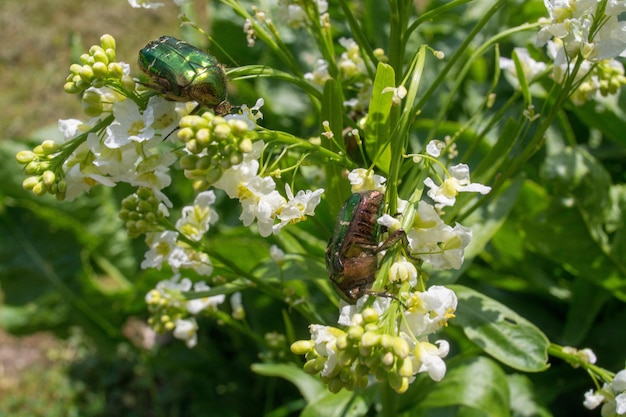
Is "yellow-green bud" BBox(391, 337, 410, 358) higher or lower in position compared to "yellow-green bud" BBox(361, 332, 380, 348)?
lower

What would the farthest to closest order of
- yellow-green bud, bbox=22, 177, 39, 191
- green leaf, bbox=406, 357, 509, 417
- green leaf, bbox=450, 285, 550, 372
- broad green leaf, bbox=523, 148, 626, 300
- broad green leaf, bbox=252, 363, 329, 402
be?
broad green leaf, bbox=523, 148, 626, 300
broad green leaf, bbox=252, 363, 329, 402
green leaf, bbox=406, 357, 509, 417
green leaf, bbox=450, 285, 550, 372
yellow-green bud, bbox=22, 177, 39, 191

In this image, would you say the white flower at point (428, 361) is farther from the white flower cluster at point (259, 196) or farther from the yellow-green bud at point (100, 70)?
the yellow-green bud at point (100, 70)

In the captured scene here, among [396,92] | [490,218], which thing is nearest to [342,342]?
[396,92]

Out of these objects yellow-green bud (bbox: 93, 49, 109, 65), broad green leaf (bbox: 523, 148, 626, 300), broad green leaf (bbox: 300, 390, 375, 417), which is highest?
yellow-green bud (bbox: 93, 49, 109, 65)

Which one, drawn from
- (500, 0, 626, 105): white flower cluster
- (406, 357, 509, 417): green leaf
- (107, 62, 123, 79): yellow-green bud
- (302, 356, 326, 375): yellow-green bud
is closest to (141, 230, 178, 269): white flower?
(107, 62, 123, 79): yellow-green bud

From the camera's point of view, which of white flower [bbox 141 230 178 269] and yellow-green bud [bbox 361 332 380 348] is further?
white flower [bbox 141 230 178 269]

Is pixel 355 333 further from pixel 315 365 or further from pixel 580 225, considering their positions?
pixel 580 225

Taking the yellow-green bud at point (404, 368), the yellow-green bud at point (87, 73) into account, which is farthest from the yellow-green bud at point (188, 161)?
the yellow-green bud at point (404, 368)

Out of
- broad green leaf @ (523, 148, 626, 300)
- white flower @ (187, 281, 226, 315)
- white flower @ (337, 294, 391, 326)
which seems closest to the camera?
white flower @ (337, 294, 391, 326)

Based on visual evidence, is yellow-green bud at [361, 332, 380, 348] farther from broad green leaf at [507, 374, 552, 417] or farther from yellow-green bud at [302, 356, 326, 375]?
broad green leaf at [507, 374, 552, 417]
